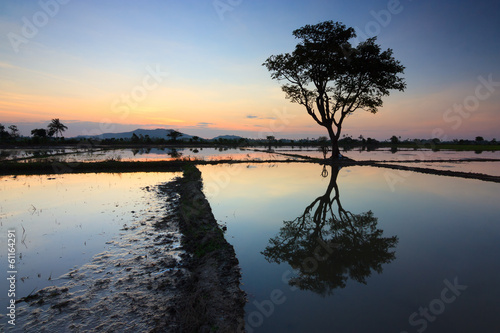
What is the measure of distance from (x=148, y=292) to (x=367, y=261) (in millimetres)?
5017

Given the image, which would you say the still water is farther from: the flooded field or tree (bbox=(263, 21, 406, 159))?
tree (bbox=(263, 21, 406, 159))

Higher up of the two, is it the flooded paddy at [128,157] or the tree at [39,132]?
the tree at [39,132]

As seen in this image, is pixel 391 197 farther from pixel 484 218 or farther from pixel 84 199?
pixel 84 199

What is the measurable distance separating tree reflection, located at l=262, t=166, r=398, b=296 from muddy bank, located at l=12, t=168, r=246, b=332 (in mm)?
1455

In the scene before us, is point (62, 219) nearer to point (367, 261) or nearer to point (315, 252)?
point (315, 252)

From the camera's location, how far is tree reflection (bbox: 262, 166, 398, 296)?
532 centimetres

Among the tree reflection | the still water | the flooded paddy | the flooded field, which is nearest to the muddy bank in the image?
the flooded field

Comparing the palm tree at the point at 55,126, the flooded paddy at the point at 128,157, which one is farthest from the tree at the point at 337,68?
the palm tree at the point at 55,126

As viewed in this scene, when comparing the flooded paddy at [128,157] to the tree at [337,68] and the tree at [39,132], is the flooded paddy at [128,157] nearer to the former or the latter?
the tree at [337,68]

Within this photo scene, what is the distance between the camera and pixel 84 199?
41.0 feet

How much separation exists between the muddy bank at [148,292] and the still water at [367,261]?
588mm

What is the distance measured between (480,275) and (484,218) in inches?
217

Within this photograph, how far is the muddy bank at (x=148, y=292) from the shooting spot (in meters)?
3.89

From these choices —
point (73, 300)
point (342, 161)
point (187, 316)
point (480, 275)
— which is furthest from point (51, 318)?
point (342, 161)
